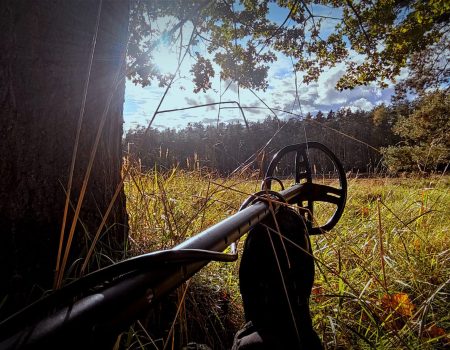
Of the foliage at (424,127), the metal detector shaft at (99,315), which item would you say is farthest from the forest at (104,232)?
the foliage at (424,127)

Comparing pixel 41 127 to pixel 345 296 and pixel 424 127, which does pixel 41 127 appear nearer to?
pixel 345 296

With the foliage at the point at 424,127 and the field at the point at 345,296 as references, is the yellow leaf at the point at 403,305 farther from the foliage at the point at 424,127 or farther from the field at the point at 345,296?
the foliage at the point at 424,127

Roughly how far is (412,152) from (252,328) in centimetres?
1506

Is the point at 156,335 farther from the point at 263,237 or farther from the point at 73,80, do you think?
the point at 73,80

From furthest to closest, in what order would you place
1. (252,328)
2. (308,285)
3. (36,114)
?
(36,114) → (308,285) → (252,328)

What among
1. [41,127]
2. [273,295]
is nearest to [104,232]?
[41,127]

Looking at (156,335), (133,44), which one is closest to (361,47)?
(133,44)

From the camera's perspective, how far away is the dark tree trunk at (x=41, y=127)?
108 cm

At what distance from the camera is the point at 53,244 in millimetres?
1214

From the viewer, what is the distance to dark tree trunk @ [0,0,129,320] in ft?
3.55

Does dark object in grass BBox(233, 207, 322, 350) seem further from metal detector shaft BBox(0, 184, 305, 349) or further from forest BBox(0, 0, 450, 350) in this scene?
metal detector shaft BBox(0, 184, 305, 349)

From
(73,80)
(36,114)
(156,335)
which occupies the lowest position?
(156,335)

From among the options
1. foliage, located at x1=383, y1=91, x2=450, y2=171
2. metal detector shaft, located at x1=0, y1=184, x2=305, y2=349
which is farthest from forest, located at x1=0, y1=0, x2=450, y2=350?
foliage, located at x1=383, y1=91, x2=450, y2=171

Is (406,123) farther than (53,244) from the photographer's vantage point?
Yes
